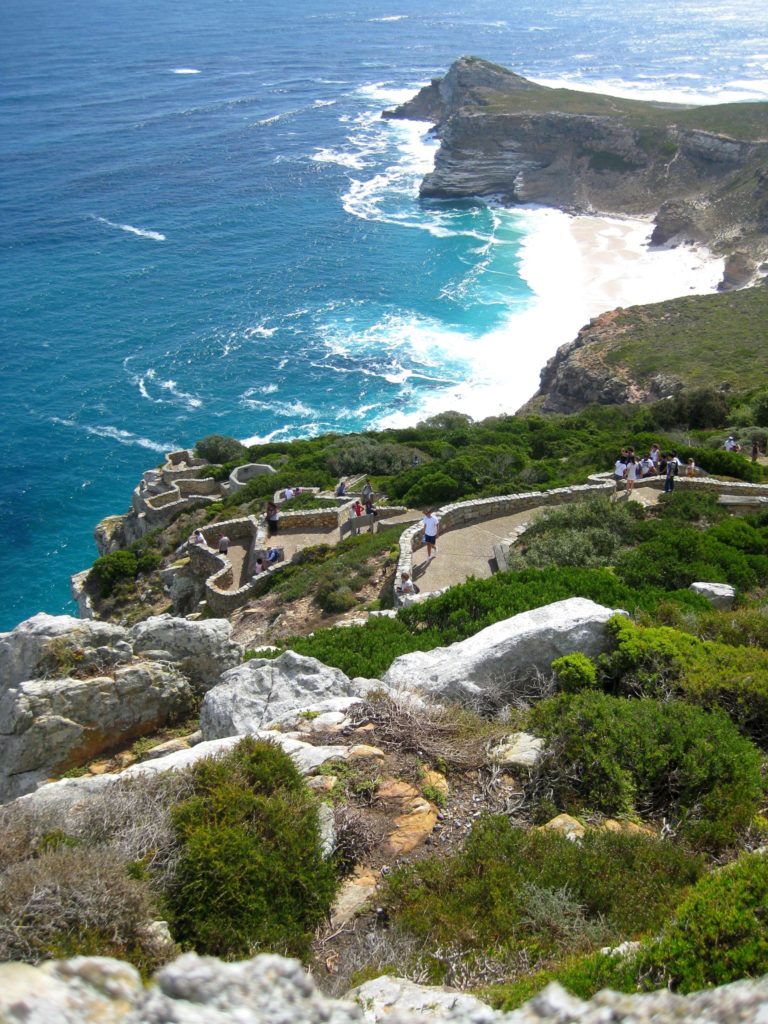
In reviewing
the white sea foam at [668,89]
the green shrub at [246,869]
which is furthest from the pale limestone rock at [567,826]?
the white sea foam at [668,89]

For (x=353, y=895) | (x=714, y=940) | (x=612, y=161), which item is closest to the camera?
(x=714, y=940)

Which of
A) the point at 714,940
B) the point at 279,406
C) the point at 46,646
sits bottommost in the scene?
the point at 279,406


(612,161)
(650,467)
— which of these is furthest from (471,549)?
(612,161)

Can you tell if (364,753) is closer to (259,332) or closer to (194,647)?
(194,647)

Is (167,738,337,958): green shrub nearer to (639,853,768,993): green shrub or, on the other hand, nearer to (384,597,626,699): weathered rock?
(639,853,768,993): green shrub

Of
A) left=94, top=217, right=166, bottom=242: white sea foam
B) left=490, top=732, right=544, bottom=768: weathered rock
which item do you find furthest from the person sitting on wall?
left=94, top=217, right=166, bottom=242: white sea foam

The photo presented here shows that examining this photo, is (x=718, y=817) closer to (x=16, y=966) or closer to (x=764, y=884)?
(x=764, y=884)

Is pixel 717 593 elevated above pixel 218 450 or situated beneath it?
elevated above
